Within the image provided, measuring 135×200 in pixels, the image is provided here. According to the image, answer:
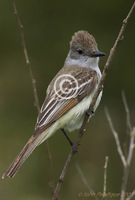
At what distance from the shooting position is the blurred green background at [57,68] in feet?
27.3

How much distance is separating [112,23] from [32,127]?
251 cm

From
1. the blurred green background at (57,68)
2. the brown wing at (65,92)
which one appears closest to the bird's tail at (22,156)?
the brown wing at (65,92)

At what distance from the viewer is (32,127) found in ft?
27.9

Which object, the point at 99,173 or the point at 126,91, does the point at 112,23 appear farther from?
the point at 99,173

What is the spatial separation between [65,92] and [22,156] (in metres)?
1.13

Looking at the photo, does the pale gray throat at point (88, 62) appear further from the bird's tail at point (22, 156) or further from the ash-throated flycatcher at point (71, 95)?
the bird's tail at point (22, 156)

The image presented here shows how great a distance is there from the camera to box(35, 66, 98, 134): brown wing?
5.33 metres

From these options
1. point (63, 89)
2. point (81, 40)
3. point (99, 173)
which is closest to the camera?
point (63, 89)

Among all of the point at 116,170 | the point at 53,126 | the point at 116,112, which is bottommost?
the point at 116,170

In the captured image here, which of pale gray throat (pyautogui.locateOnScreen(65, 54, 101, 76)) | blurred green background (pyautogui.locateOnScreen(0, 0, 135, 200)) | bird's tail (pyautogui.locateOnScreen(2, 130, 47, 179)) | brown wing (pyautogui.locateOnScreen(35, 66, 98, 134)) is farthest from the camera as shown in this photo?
blurred green background (pyautogui.locateOnScreen(0, 0, 135, 200))

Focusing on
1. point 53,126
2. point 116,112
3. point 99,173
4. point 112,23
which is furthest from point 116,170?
point 53,126

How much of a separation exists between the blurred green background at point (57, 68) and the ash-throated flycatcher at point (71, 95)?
7.56 feet

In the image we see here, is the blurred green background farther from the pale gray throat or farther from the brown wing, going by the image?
the brown wing

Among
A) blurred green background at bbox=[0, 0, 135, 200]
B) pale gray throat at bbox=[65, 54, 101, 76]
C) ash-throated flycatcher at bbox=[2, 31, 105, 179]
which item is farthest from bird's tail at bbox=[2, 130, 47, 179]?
blurred green background at bbox=[0, 0, 135, 200]
